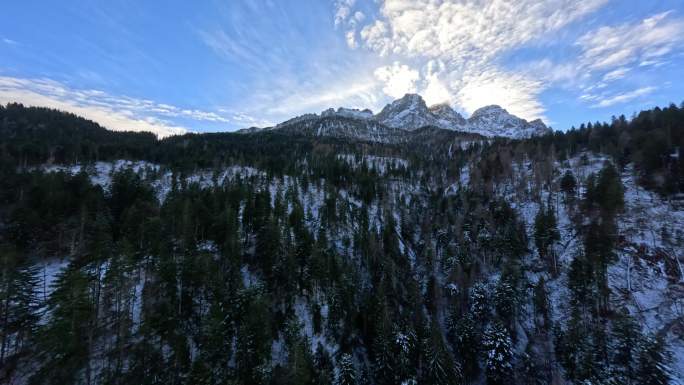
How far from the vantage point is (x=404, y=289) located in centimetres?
6169

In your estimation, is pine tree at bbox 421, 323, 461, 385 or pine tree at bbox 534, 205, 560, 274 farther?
pine tree at bbox 534, 205, 560, 274

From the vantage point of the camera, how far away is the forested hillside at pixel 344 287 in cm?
3228

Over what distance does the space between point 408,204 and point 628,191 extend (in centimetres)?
6545

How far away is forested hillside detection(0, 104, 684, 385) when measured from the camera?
3228 centimetres

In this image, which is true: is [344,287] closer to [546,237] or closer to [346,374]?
[346,374]

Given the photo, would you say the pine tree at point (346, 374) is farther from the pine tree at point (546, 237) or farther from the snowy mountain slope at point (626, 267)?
the pine tree at point (546, 237)

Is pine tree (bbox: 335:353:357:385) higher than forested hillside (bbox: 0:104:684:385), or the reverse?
forested hillside (bbox: 0:104:684:385)

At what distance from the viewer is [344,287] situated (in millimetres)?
51562

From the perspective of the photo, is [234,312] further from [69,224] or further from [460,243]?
[460,243]

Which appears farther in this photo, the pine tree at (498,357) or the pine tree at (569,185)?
the pine tree at (569,185)

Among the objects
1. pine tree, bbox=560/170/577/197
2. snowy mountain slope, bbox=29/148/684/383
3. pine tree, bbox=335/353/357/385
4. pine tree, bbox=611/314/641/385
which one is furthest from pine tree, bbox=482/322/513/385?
pine tree, bbox=560/170/577/197

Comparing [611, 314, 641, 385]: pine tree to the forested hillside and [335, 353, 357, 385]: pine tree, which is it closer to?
the forested hillside

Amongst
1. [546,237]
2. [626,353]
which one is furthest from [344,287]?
[546,237]

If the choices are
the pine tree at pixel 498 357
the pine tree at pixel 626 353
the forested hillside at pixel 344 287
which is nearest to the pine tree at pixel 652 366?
the forested hillside at pixel 344 287
